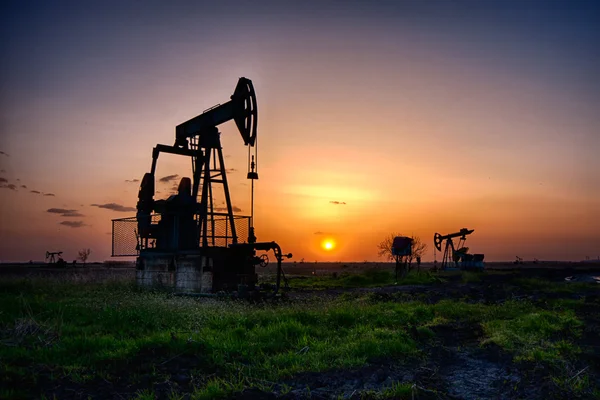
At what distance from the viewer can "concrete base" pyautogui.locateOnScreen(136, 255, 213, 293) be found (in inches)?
665

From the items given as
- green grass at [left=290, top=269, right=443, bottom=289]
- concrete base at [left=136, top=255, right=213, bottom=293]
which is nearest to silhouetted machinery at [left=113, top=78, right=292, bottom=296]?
concrete base at [left=136, top=255, right=213, bottom=293]

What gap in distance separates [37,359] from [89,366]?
2.41 ft

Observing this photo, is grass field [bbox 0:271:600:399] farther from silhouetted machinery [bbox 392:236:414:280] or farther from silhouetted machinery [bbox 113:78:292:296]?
silhouetted machinery [bbox 392:236:414:280]

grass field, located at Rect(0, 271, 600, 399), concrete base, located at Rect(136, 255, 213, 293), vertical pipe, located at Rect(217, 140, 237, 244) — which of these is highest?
vertical pipe, located at Rect(217, 140, 237, 244)

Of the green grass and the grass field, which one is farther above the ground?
the grass field

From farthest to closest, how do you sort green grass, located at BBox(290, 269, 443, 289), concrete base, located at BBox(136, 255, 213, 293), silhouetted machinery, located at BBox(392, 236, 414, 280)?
silhouetted machinery, located at BBox(392, 236, 414, 280), green grass, located at BBox(290, 269, 443, 289), concrete base, located at BBox(136, 255, 213, 293)

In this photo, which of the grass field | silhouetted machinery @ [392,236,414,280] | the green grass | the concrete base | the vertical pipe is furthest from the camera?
silhouetted machinery @ [392,236,414,280]

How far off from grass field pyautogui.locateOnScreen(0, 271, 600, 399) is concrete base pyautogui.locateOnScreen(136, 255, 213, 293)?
479 cm

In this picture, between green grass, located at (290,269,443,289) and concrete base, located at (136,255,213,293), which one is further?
green grass, located at (290,269,443,289)

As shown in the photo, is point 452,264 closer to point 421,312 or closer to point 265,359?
point 421,312

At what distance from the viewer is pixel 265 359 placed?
7.50 m

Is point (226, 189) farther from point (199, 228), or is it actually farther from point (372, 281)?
point (372, 281)

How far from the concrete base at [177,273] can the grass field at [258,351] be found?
4.79 m

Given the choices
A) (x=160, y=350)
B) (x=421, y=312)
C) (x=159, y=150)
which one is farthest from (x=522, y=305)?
(x=159, y=150)
